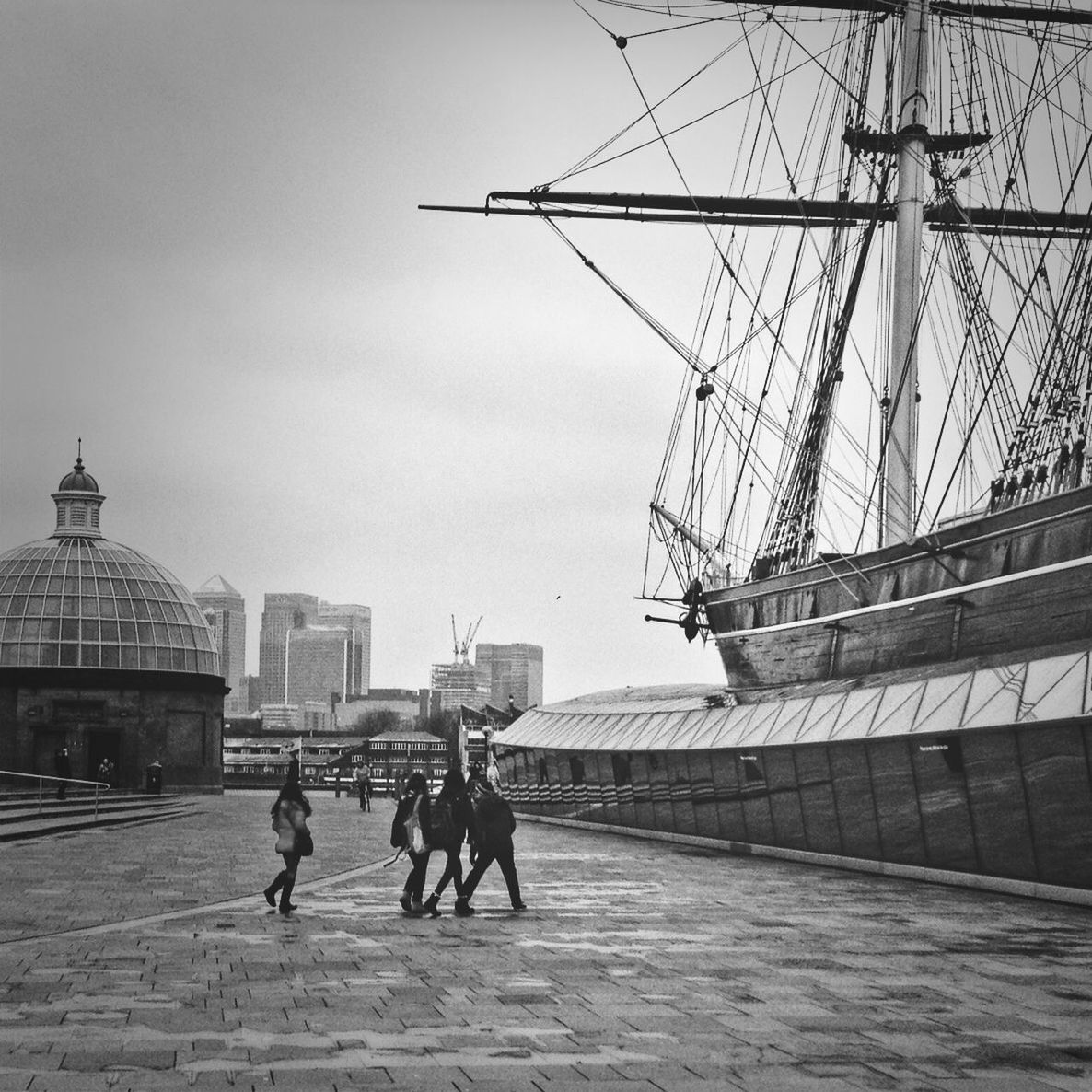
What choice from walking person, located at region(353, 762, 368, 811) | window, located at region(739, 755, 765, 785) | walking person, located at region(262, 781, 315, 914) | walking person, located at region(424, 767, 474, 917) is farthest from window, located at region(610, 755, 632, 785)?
walking person, located at region(424, 767, 474, 917)

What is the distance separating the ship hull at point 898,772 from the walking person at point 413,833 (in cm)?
839

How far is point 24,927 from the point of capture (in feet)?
51.7

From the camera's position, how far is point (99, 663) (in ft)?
Result: 221

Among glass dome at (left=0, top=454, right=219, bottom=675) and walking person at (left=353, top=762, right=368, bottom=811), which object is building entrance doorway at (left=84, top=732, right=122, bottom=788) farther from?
walking person at (left=353, top=762, right=368, bottom=811)

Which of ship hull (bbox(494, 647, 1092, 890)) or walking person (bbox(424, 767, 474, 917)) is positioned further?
ship hull (bbox(494, 647, 1092, 890))

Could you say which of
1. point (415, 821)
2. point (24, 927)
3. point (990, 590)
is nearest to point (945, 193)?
point (990, 590)

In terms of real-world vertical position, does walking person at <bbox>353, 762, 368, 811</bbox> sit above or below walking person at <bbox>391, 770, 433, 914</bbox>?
above

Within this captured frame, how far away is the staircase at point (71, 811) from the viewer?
109 ft

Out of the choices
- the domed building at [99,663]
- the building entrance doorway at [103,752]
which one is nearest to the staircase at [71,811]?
the building entrance doorway at [103,752]

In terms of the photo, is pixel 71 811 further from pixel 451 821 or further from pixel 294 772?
pixel 451 821

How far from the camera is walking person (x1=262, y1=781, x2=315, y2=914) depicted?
17578 mm

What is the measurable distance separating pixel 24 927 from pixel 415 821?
503 centimetres

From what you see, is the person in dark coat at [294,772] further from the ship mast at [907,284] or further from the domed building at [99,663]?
the domed building at [99,663]

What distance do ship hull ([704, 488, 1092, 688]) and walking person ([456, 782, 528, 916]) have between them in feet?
35.9
